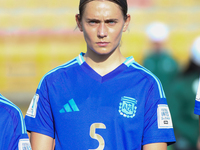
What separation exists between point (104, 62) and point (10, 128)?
1.00 metres

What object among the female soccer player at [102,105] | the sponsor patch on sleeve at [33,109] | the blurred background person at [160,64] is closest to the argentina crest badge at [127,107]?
the female soccer player at [102,105]

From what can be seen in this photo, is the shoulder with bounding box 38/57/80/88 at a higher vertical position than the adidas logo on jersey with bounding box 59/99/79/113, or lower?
higher

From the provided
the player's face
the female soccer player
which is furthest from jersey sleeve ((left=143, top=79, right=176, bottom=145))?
the player's face

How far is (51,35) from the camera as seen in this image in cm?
1192

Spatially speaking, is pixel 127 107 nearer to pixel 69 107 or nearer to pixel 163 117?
pixel 163 117

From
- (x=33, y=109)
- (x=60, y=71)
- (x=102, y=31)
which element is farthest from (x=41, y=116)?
(x=102, y=31)

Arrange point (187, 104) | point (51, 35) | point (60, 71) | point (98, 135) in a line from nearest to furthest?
point (98, 135) → point (60, 71) → point (187, 104) → point (51, 35)

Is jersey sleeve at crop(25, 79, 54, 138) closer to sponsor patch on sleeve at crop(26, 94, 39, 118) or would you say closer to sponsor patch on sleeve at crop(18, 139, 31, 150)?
sponsor patch on sleeve at crop(26, 94, 39, 118)

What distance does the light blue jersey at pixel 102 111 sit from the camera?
2.83 metres

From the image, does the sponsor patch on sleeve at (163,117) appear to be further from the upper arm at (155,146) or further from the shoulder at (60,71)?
the shoulder at (60,71)

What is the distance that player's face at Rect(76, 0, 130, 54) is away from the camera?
Answer: 2852 mm

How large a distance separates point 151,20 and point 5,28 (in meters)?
4.09

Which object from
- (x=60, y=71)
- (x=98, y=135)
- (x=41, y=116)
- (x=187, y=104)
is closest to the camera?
(x=98, y=135)

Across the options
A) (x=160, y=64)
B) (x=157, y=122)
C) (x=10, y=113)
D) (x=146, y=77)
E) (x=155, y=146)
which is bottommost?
(x=155, y=146)
